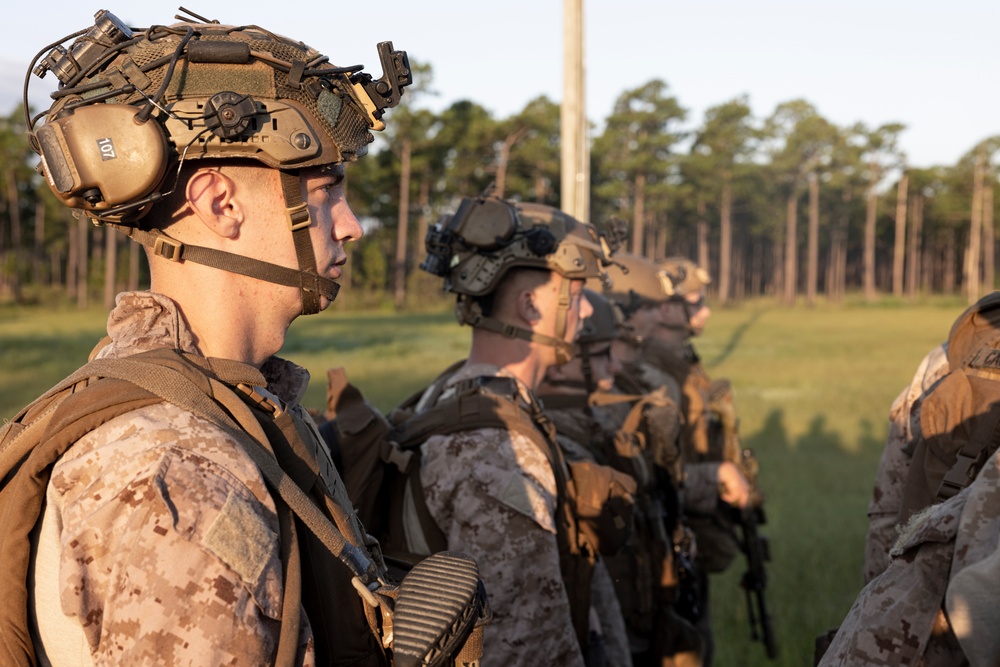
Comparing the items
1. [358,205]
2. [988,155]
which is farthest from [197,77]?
[988,155]

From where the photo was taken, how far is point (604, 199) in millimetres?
56844

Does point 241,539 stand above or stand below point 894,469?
above

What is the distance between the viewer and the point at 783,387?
21.4 meters

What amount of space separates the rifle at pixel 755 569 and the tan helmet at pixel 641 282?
71.5 inches

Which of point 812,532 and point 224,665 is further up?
point 224,665

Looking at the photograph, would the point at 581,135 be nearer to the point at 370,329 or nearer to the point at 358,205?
the point at 370,329

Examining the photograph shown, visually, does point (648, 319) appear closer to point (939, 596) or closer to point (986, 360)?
point (986, 360)

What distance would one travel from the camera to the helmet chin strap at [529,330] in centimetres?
393

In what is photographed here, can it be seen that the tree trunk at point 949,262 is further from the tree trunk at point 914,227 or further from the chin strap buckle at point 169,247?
the chin strap buckle at point 169,247

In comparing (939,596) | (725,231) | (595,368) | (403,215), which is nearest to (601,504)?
(939,596)

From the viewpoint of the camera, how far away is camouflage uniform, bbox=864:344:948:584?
10.0 feet

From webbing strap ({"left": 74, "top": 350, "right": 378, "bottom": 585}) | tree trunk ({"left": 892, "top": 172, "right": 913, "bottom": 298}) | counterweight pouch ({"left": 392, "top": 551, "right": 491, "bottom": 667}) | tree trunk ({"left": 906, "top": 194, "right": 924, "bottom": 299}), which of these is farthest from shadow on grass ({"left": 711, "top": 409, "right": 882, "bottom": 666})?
tree trunk ({"left": 906, "top": 194, "right": 924, "bottom": 299})

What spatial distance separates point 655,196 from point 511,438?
58.0m

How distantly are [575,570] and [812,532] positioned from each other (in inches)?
261
